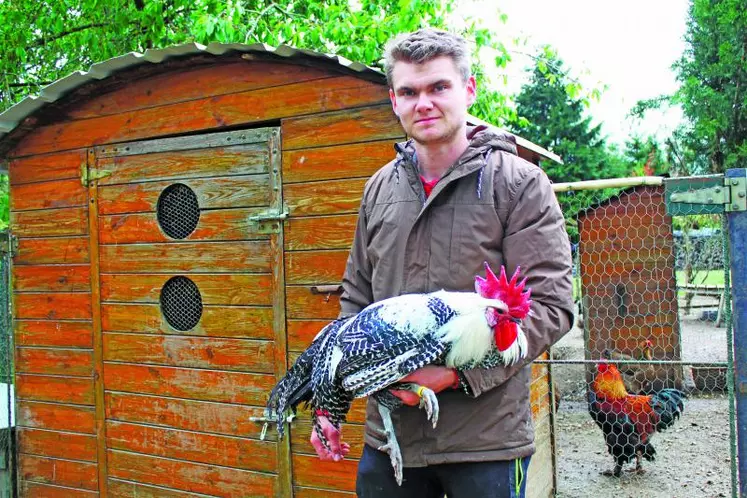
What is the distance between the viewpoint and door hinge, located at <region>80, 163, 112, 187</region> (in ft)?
14.1

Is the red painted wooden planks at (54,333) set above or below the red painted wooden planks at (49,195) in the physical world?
below

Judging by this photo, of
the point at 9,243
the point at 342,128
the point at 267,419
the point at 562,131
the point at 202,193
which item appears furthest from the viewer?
the point at 562,131

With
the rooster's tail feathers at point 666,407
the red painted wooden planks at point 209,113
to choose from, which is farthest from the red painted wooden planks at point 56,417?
the rooster's tail feathers at point 666,407

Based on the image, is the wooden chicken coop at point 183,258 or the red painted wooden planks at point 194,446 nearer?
the wooden chicken coop at point 183,258

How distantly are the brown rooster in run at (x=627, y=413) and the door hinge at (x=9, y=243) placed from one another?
4.64m

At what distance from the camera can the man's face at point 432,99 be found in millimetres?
2037

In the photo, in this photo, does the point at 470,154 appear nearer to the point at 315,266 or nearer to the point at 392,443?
the point at 392,443

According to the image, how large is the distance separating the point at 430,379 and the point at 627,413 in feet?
13.5

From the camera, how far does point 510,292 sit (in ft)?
5.98

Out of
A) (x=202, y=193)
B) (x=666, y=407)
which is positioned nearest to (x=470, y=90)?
(x=202, y=193)

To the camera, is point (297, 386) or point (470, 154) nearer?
point (470, 154)

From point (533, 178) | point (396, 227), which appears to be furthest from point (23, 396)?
point (533, 178)

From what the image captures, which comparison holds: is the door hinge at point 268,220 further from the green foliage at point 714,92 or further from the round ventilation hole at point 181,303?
the green foliage at point 714,92

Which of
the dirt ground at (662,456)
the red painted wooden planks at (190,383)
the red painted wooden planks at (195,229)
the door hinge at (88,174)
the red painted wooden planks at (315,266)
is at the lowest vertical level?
the dirt ground at (662,456)
